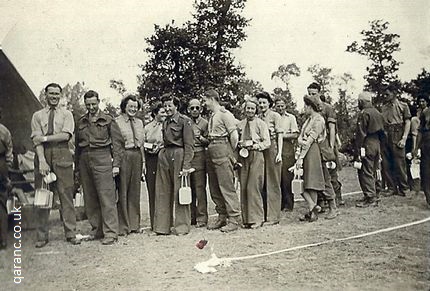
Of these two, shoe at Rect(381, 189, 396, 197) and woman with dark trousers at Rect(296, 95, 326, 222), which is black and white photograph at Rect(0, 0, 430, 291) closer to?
woman with dark trousers at Rect(296, 95, 326, 222)

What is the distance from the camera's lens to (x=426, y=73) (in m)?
4.20

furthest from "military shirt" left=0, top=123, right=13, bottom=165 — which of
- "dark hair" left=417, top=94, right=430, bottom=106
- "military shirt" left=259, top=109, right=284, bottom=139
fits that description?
"dark hair" left=417, top=94, right=430, bottom=106

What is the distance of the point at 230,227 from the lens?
15.1 feet

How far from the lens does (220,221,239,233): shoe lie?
4.56 m

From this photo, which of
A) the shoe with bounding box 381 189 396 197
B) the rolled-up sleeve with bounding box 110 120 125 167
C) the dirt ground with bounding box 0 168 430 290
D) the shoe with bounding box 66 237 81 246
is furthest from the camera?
the shoe with bounding box 381 189 396 197

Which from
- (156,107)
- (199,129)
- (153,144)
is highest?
(156,107)

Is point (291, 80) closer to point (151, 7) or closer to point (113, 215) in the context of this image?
point (151, 7)

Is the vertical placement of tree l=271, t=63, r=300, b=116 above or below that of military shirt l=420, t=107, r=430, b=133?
above

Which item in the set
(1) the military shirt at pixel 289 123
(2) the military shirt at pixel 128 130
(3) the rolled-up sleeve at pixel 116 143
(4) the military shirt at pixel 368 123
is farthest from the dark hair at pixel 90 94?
(4) the military shirt at pixel 368 123

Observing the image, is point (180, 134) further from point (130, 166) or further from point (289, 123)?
point (289, 123)

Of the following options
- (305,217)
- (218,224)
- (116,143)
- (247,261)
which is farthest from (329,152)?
(116,143)

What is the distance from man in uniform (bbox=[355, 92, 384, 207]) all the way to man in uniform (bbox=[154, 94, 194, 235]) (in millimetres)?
1794

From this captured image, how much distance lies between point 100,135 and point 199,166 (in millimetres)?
1016

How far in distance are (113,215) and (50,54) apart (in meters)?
1.43
